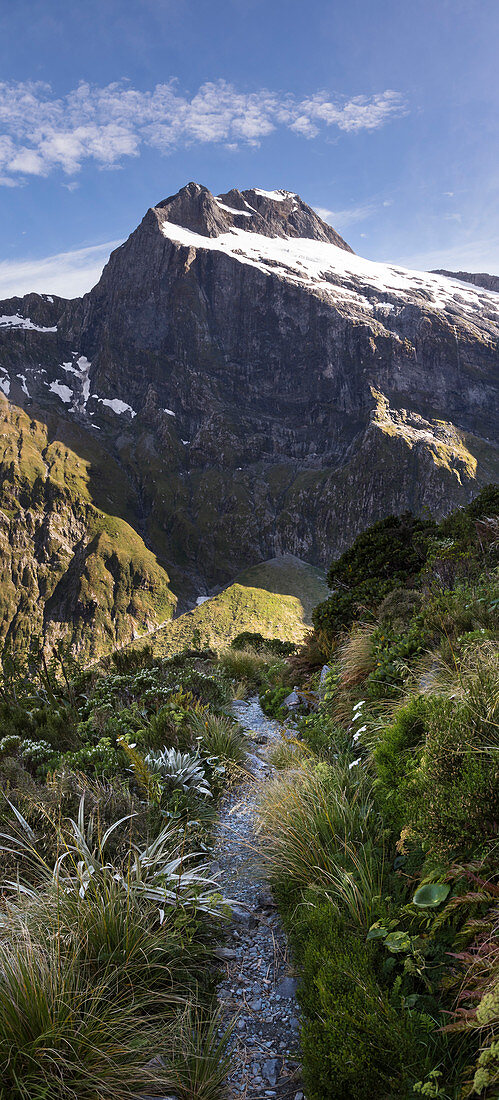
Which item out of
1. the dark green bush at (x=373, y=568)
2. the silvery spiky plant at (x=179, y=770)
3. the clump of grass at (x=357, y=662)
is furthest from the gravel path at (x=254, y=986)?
the dark green bush at (x=373, y=568)

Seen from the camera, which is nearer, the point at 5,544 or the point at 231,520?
the point at 5,544

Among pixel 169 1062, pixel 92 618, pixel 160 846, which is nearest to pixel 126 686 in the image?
pixel 160 846

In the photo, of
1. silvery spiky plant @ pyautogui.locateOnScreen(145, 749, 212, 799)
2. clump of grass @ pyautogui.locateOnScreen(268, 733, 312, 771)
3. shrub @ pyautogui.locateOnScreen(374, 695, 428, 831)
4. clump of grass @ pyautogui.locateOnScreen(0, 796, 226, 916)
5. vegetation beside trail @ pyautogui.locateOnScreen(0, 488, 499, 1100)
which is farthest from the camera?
clump of grass @ pyautogui.locateOnScreen(268, 733, 312, 771)

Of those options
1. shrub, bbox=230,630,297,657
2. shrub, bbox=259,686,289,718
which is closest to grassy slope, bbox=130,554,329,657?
shrub, bbox=230,630,297,657

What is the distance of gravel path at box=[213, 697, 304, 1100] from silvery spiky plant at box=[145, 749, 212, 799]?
0.49m

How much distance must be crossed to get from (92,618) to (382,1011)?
16580 cm

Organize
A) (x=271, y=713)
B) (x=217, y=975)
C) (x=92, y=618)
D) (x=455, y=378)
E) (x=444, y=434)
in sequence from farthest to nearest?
1. (x=455, y=378)
2. (x=444, y=434)
3. (x=92, y=618)
4. (x=271, y=713)
5. (x=217, y=975)

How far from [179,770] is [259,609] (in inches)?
4235

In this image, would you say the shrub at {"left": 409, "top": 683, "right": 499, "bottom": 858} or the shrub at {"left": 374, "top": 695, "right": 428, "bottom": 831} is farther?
the shrub at {"left": 374, "top": 695, "right": 428, "bottom": 831}

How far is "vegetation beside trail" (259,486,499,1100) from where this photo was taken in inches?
78.9

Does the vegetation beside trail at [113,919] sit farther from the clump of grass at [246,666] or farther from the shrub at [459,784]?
the clump of grass at [246,666]

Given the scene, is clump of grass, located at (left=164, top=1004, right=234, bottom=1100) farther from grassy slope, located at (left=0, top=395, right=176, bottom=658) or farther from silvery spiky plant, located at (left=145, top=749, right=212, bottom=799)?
grassy slope, located at (left=0, top=395, right=176, bottom=658)

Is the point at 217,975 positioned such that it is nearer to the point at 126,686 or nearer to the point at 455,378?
the point at 126,686

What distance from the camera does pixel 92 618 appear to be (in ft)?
519
